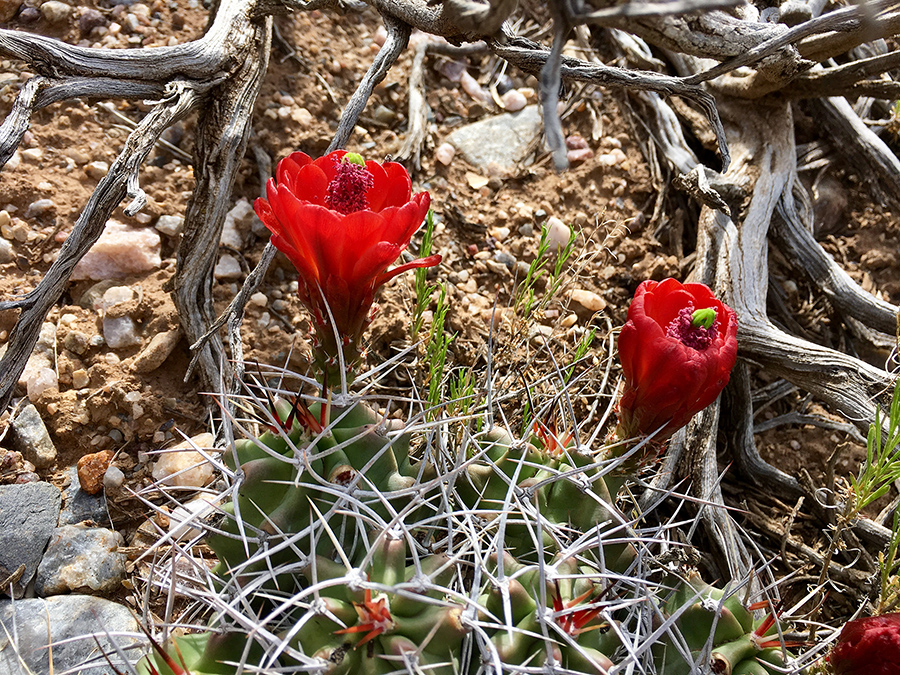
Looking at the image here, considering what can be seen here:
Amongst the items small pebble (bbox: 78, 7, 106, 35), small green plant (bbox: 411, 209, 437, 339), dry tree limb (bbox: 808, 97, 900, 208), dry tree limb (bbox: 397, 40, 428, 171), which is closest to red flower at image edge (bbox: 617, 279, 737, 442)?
small green plant (bbox: 411, 209, 437, 339)

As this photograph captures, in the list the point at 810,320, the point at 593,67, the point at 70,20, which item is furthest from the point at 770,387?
the point at 70,20

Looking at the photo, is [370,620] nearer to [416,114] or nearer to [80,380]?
[80,380]

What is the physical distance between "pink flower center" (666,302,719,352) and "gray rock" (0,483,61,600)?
4.67ft

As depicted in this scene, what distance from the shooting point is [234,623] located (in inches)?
41.4

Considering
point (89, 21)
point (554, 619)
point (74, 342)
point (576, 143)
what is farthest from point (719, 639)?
point (89, 21)

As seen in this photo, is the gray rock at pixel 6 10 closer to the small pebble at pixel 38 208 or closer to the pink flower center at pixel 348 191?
the small pebble at pixel 38 208

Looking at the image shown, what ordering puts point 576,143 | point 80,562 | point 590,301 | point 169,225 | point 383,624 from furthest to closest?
point 576,143
point 590,301
point 169,225
point 80,562
point 383,624

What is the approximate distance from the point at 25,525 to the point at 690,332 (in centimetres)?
148

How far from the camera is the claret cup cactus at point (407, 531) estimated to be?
983 mm

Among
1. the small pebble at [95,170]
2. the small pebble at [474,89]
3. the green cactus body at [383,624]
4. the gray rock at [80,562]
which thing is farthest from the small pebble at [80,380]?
the small pebble at [474,89]

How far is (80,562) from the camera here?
4.99 feet

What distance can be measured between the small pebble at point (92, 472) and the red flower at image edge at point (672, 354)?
1253 millimetres

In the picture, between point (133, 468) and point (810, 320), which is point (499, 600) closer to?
point (133, 468)

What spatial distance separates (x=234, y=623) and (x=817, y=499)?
1492 millimetres
